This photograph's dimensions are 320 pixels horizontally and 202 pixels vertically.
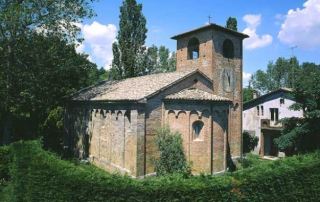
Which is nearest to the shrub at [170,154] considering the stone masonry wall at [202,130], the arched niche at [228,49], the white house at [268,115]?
the stone masonry wall at [202,130]

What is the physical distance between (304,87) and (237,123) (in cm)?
679

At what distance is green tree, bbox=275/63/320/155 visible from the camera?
2228 centimetres

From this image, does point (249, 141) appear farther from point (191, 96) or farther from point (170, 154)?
point (170, 154)

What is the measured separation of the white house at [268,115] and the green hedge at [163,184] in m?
19.9

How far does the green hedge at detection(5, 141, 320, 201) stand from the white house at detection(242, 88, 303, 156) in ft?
65.4

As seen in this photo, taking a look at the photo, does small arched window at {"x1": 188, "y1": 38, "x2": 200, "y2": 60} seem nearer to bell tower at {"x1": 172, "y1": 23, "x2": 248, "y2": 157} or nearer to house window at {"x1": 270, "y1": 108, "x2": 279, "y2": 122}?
bell tower at {"x1": 172, "y1": 23, "x2": 248, "y2": 157}

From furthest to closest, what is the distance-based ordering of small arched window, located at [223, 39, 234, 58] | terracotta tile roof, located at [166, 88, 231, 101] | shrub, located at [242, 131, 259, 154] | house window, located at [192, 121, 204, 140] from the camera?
1. shrub, located at [242, 131, 259, 154]
2. small arched window, located at [223, 39, 234, 58]
3. house window, located at [192, 121, 204, 140]
4. terracotta tile roof, located at [166, 88, 231, 101]

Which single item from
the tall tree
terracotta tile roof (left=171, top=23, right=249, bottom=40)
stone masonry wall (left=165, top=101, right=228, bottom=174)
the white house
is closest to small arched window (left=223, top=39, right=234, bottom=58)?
terracotta tile roof (left=171, top=23, right=249, bottom=40)

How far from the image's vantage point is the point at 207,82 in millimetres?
25062

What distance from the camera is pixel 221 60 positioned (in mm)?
26172

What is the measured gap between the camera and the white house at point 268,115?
34.1 m

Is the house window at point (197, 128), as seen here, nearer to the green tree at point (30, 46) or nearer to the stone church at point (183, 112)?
the stone church at point (183, 112)

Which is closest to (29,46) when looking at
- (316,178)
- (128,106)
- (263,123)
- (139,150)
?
(128,106)

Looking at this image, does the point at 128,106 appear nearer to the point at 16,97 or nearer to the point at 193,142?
the point at 193,142
